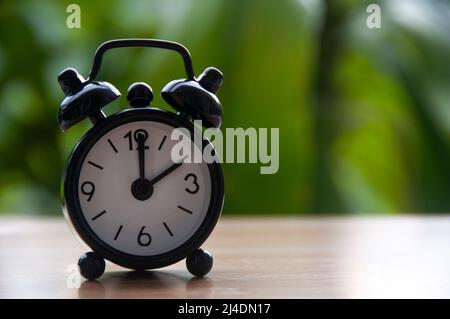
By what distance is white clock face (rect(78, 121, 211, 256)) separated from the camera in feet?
3.14

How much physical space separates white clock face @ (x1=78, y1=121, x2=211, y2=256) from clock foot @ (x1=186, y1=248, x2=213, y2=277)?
0.09 feet

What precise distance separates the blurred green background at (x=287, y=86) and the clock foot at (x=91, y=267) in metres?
1.42

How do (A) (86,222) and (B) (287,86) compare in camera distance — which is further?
(B) (287,86)

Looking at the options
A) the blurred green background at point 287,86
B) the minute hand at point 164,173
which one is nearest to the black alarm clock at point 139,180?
the minute hand at point 164,173

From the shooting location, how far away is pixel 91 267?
93cm

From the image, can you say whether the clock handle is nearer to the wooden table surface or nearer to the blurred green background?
the wooden table surface

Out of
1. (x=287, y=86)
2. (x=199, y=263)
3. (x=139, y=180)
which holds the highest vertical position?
(x=139, y=180)

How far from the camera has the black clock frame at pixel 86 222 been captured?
941 millimetres

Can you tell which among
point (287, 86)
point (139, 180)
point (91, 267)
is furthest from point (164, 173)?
point (287, 86)

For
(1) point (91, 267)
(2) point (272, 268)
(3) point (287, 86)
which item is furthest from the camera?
(3) point (287, 86)

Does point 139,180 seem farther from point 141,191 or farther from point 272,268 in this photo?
point 272,268

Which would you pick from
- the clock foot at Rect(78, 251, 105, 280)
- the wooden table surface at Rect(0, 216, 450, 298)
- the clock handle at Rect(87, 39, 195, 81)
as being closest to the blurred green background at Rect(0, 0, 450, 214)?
the wooden table surface at Rect(0, 216, 450, 298)

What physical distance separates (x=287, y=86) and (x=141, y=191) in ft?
4.78
